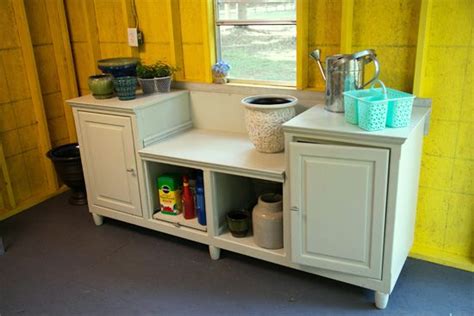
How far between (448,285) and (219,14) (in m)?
2.05

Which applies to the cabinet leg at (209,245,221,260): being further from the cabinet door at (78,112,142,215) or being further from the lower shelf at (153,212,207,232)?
the cabinet door at (78,112,142,215)

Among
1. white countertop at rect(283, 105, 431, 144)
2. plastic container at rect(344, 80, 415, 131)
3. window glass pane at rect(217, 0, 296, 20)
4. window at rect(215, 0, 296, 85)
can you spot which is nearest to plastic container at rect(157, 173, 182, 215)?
window at rect(215, 0, 296, 85)

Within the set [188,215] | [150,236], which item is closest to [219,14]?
[188,215]

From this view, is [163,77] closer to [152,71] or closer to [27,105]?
[152,71]

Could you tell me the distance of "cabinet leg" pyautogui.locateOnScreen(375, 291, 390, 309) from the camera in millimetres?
2188

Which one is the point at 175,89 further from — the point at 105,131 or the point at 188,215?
the point at 188,215

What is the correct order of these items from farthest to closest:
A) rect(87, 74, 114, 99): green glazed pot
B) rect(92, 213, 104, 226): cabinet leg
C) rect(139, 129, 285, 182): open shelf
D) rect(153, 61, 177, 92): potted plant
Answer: rect(92, 213, 104, 226): cabinet leg, rect(153, 61, 177, 92): potted plant, rect(87, 74, 114, 99): green glazed pot, rect(139, 129, 285, 182): open shelf

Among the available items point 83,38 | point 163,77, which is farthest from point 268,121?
point 83,38

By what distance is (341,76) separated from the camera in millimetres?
2275

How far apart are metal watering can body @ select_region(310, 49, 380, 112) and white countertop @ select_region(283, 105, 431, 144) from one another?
0.07 meters

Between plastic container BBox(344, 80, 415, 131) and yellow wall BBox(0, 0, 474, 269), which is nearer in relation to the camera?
plastic container BBox(344, 80, 415, 131)

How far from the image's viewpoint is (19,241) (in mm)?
2980

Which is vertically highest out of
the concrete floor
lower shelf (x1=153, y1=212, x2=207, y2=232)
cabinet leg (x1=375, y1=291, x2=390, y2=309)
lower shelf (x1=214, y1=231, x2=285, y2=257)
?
lower shelf (x1=153, y1=212, x2=207, y2=232)

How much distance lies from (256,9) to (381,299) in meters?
1.77
